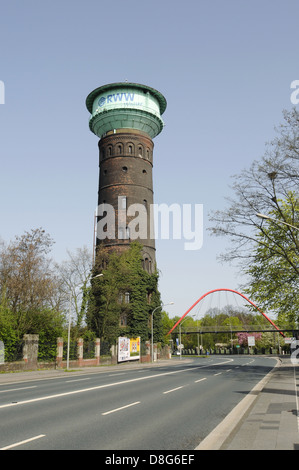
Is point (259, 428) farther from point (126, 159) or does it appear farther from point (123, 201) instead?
point (126, 159)

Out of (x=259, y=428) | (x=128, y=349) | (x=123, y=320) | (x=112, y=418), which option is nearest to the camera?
(x=259, y=428)

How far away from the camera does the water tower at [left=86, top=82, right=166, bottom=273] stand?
52.1 m

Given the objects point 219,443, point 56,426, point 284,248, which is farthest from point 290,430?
point 284,248

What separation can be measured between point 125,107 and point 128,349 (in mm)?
31112

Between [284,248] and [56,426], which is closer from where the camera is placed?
[56,426]

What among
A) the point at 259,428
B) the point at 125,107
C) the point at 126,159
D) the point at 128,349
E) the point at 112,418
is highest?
the point at 125,107

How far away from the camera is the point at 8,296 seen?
108 feet

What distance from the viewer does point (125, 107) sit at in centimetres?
5294

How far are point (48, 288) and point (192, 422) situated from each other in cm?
2610

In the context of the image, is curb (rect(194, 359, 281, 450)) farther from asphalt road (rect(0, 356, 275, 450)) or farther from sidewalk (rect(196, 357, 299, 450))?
asphalt road (rect(0, 356, 275, 450))

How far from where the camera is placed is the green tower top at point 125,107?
53281 mm

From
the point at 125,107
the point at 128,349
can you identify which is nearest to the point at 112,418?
the point at 128,349
